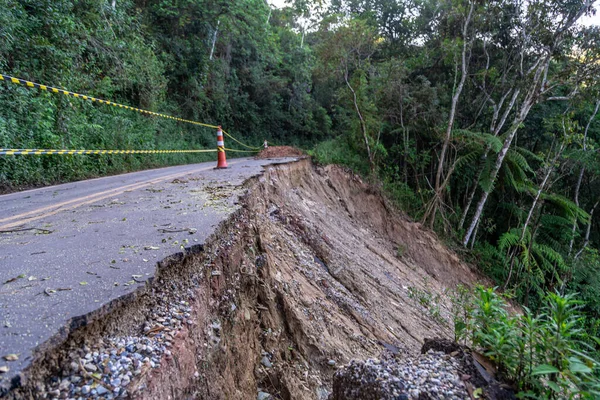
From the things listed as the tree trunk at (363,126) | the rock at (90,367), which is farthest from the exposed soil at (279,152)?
the rock at (90,367)

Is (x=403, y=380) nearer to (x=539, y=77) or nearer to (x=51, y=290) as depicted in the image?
(x=51, y=290)

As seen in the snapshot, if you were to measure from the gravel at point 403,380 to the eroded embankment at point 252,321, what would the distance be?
734 millimetres

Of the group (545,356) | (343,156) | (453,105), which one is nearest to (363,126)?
(343,156)

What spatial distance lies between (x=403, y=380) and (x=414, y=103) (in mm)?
13605

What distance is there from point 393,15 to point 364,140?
35.6ft

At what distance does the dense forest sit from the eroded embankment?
4508 millimetres

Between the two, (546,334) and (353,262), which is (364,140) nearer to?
(353,262)

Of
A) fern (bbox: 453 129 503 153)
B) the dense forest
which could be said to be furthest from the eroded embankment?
fern (bbox: 453 129 503 153)

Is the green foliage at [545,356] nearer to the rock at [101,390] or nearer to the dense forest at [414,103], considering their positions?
the rock at [101,390]

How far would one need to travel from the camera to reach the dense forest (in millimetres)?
8664

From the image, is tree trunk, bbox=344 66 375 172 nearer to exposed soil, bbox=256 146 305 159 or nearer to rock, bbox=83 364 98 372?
exposed soil, bbox=256 146 305 159

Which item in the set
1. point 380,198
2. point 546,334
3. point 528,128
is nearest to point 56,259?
point 546,334

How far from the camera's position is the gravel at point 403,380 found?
2.15m

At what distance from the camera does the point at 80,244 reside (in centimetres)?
305
